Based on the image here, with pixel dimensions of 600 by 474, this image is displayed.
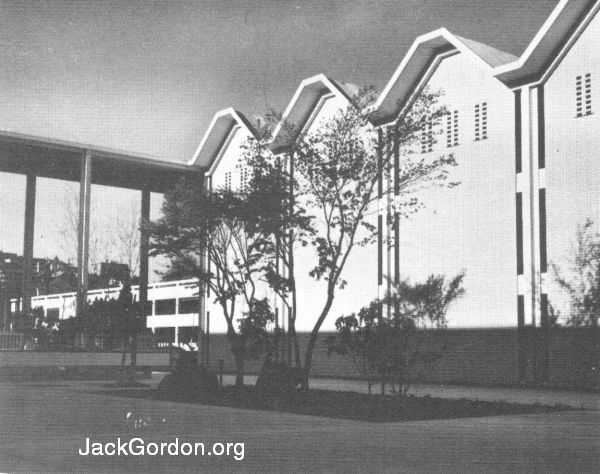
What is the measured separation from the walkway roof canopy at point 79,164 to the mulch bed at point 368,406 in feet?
41.5

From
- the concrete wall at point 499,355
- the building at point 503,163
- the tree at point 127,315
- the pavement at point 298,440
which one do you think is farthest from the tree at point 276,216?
the tree at point 127,315

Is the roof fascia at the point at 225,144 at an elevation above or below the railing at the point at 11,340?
above

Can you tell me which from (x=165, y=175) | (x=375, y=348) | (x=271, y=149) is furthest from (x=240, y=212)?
(x=165, y=175)

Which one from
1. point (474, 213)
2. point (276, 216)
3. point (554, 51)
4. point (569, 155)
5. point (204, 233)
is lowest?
point (204, 233)

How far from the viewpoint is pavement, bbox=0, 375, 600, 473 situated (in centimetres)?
730

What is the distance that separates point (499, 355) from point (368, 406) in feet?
26.7

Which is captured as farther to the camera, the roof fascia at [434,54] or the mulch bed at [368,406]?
the roof fascia at [434,54]

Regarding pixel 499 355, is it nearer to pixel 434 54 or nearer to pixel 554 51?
pixel 554 51

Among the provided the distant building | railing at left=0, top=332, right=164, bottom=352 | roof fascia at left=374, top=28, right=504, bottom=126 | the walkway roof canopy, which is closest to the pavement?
roof fascia at left=374, top=28, right=504, bottom=126

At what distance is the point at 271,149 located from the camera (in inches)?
739

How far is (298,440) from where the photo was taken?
899cm

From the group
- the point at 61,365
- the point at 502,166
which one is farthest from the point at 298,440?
the point at 61,365

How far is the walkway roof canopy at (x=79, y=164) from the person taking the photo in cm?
2620

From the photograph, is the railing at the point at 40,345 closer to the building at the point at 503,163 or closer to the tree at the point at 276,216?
the building at the point at 503,163
